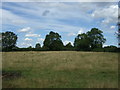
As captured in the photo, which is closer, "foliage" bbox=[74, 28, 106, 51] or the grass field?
the grass field

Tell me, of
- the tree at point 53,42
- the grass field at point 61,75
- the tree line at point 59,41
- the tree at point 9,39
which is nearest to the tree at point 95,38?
the tree line at point 59,41

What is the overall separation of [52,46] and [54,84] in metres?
68.9

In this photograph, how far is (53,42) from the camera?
7856cm

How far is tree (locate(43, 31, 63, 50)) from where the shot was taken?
76394 millimetres

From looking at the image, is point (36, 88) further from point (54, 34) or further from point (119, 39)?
point (54, 34)

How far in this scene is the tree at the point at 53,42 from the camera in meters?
76.4

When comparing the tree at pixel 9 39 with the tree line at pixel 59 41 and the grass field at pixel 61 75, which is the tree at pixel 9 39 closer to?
the tree line at pixel 59 41

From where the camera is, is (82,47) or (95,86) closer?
(95,86)

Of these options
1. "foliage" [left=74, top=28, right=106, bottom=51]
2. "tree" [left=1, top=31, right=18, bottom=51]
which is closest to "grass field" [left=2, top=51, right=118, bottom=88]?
"foliage" [left=74, top=28, right=106, bottom=51]

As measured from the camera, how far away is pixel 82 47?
73.2 meters

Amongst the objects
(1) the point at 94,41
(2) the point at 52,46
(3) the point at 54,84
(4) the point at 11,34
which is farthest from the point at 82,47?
(3) the point at 54,84

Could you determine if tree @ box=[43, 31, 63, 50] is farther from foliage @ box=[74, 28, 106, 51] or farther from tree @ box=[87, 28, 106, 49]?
tree @ box=[87, 28, 106, 49]

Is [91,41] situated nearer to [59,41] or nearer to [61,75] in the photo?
[59,41]

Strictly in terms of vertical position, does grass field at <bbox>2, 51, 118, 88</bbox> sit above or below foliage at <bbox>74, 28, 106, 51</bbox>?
below
